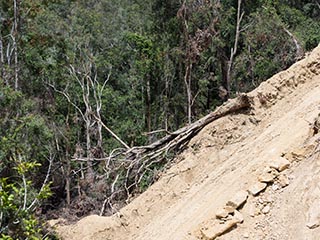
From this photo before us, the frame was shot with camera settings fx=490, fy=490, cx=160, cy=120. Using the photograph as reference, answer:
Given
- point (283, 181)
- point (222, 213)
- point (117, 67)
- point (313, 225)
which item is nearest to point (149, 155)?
point (222, 213)

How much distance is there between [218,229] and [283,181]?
101 cm

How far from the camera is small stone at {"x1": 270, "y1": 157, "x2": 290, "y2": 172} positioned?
248 inches

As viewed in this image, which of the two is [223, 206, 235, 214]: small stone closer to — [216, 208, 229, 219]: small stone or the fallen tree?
[216, 208, 229, 219]: small stone

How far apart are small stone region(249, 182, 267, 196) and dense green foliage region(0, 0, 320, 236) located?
9302 millimetres

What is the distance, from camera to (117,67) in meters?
24.3

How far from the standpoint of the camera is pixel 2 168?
11828 millimetres

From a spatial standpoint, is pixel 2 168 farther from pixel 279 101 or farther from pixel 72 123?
pixel 72 123

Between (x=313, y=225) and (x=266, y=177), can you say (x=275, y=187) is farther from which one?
(x=313, y=225)

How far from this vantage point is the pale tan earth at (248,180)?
18.9 feet

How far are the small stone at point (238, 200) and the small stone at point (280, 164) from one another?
1.80 ft

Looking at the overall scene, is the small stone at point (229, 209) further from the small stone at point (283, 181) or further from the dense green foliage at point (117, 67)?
the dense green foliage at point (117, 67)

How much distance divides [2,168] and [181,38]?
32.4 feet

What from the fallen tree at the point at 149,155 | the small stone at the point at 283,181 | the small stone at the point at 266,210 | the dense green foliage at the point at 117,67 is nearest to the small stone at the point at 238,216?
the small stone at the point at 266,210

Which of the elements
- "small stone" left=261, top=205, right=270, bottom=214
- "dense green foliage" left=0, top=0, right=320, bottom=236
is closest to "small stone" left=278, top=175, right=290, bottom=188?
"small stone" left=261, top=205, right=270, bottom=214
